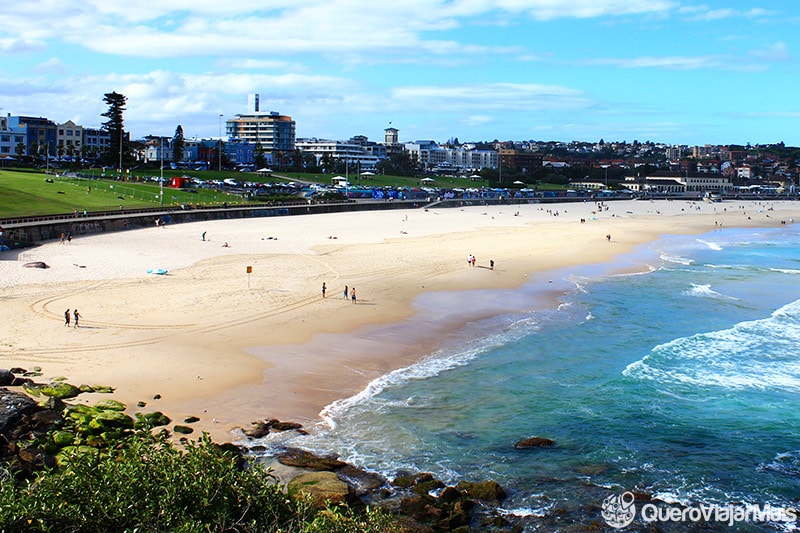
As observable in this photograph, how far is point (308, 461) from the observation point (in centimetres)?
1516

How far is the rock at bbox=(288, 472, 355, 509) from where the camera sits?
43.1 feet

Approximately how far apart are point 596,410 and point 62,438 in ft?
41.8

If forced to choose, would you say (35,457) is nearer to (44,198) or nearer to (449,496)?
(449,496)

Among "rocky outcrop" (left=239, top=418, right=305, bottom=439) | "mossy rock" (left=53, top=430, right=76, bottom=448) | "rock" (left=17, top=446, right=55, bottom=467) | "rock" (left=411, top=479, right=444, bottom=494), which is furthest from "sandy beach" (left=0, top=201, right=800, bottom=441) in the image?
"rock" (left=411, top=479, right=444, bottom=494)

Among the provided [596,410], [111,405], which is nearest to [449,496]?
[596,410]

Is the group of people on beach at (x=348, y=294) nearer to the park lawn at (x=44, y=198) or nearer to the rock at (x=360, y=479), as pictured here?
the rock at (x=360, y=479)

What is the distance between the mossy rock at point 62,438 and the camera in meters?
14.6

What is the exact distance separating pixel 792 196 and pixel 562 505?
17185 centimetres

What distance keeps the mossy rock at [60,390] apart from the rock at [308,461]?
5982 millimetres

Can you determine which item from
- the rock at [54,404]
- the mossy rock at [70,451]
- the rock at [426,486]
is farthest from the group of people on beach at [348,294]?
the mossy rock at [70,451]

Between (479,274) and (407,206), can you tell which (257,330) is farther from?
(407,206)

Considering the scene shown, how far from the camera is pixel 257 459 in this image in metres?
15.1

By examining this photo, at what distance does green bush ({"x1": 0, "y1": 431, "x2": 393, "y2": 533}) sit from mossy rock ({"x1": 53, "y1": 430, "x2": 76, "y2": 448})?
4092mm

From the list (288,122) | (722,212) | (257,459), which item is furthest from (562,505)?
(288,122)
